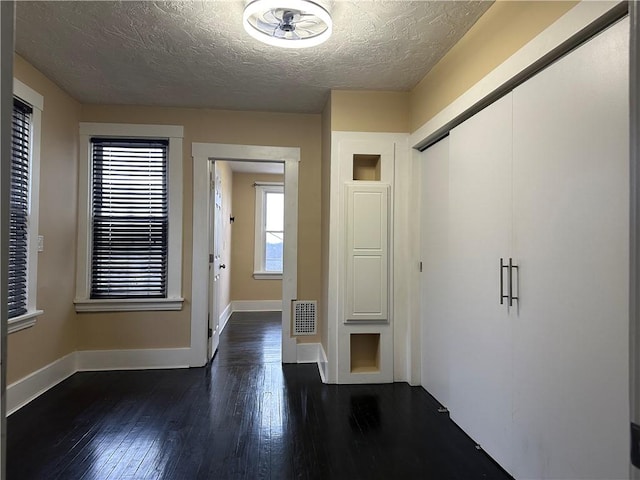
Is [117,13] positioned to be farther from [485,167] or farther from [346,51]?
[485,167]

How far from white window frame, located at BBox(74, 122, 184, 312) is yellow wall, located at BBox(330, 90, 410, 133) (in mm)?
1556

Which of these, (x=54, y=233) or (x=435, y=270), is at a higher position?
(x=54, y=233)

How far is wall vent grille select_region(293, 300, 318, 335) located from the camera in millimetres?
3602

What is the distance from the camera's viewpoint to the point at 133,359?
3.40 meters

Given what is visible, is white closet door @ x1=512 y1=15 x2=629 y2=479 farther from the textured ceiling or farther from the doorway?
the doorway

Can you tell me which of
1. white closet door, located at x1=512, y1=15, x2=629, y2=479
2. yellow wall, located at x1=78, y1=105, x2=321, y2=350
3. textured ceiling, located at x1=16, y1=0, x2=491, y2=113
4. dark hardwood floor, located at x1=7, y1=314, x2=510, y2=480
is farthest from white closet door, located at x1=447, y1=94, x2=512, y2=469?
yellow wall, located at x1=78, y1=105, x2=321, y2=350

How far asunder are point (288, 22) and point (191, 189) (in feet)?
6.36

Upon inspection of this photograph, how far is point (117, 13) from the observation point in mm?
2035

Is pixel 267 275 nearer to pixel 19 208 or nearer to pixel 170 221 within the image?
Answer: pixel 170 221

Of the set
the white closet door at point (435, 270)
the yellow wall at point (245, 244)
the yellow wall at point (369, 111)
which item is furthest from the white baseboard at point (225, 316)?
the yellow wall at point (369, 111)

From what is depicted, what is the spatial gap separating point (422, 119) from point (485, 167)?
3.20 ft

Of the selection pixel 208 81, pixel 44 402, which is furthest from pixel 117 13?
pixel 44 402

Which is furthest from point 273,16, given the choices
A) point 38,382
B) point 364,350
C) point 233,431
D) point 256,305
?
point 256,305

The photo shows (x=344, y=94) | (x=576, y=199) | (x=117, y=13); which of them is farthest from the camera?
(x=344, y=94)
